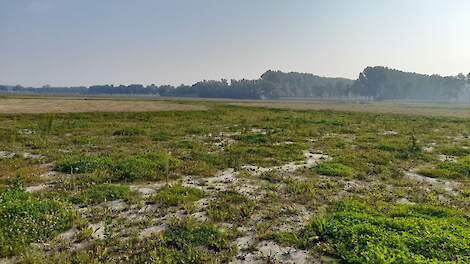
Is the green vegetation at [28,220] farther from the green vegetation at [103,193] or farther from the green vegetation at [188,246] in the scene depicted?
the green vegetation at [188,246]

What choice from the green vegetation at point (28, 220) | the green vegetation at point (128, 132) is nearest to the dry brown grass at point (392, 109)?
the green vegetation at point (128, 132)

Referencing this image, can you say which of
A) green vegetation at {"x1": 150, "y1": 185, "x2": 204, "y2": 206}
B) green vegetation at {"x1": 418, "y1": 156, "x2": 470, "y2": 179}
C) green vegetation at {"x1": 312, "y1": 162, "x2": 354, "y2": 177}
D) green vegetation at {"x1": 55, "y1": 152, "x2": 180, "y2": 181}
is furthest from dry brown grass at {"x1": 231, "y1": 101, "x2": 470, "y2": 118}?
green vegetation at {"x1": 150, "y1": 185, "x2": 204, "y2": 206}

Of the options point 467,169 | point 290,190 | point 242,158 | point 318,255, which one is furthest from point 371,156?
point 318,255

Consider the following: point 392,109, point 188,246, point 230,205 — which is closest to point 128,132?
point 230,205

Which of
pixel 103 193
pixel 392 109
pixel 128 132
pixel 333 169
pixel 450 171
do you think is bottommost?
pixel 392 109

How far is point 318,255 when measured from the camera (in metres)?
→ 7.76

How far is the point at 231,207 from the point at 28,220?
5577 mm

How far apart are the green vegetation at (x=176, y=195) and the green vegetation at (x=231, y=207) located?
81 centimetres

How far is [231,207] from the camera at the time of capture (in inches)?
420

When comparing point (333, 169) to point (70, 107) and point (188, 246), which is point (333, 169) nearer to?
point (188, 246)

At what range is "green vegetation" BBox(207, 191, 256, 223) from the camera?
993 cm

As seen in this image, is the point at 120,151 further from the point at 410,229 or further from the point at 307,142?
the point at 410,229

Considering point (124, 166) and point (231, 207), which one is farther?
point (124, 166)

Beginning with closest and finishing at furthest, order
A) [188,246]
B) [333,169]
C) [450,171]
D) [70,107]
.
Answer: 1. [188,246]
2. [333,169]
3. [450,171]
4. [70,107]
